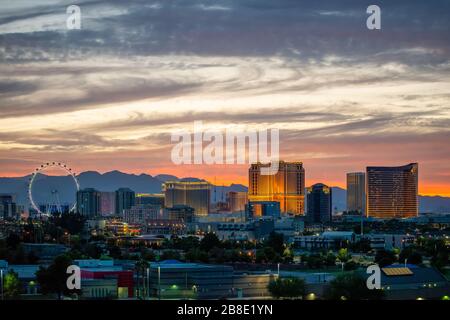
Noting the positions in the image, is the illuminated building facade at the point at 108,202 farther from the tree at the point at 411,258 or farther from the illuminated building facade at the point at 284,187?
the tree at the point at 411,258

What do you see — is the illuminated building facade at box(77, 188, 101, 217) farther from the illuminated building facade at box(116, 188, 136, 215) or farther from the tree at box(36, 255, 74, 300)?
the tree at box(36, 255, 74, 300)

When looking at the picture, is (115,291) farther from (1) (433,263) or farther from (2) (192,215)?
(2) (192,215)

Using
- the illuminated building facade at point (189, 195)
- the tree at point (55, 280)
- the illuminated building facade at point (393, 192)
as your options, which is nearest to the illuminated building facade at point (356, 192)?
the illuminated building facade at point (393, 192)

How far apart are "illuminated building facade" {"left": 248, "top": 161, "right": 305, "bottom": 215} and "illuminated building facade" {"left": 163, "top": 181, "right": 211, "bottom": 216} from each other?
6709mm

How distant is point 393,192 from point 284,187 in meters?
15.7

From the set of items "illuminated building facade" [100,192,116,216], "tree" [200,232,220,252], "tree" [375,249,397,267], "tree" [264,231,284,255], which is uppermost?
"tree" [375,249,397,267]

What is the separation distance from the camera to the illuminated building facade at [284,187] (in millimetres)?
93375

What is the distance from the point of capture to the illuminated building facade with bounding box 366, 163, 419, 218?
108562 mm

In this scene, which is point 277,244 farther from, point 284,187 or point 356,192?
point 356,192

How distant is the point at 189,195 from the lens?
4203 inches

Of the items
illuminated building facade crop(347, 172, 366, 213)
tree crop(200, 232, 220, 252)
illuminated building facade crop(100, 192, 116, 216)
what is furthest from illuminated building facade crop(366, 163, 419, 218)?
tree crop(200, 232, 220, 252)
